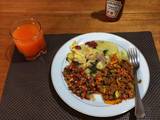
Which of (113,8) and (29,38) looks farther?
(113,8)

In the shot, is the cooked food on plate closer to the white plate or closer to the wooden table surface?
the white plate

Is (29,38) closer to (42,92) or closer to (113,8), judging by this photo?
(42,92)

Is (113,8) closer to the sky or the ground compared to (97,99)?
closer to the sky

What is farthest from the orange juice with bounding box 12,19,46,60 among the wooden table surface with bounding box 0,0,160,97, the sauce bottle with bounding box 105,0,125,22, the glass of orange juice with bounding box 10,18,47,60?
the sauce bottle with bounding box 105,0,125,22

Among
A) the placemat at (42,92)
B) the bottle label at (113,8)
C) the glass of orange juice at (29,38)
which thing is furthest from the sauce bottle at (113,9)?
the glass of orange juice at (29,38)

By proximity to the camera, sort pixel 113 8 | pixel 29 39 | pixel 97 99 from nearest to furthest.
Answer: pixel 97 99, pixel 29 39, pixel 113 8

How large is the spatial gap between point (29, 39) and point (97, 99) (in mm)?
369

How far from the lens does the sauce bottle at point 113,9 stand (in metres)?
1.05

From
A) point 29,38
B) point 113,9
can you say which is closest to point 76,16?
point 113,9

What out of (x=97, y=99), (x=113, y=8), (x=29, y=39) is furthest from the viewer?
(x=113, y=8)

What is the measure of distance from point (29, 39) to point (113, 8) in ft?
1.35

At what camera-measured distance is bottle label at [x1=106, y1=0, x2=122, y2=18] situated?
1049mm

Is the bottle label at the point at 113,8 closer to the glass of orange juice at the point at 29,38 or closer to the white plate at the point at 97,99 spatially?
the white plate at the point at 97,99

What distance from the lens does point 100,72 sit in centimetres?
90
